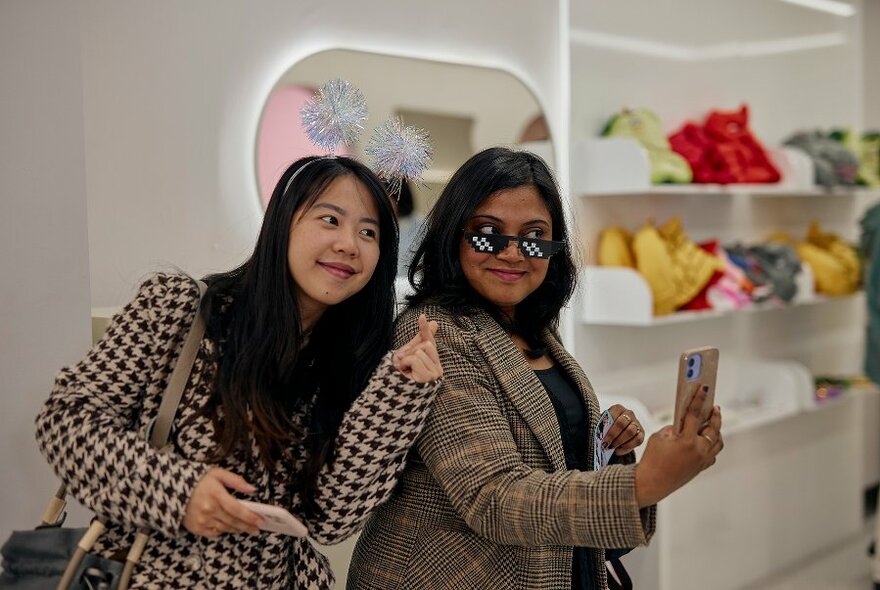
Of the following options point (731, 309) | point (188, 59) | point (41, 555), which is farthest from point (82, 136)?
point (731, 309)

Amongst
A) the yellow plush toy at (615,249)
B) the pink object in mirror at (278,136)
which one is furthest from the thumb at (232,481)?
the yellow plush toy at (615,249)

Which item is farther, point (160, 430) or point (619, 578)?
point (619, 578)

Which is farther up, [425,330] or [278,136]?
[278,136]

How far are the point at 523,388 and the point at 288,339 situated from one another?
460mm

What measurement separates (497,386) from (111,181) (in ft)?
4.02

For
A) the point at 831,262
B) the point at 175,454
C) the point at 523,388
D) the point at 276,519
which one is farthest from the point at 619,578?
the point at 831,262

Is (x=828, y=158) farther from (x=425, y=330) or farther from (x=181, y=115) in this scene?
(x=425, y=330)

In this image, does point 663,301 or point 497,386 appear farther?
point 663,301

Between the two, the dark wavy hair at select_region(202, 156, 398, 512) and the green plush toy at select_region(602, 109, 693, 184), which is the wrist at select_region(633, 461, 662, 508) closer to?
the dark wavy hair at select_region(202, 156, 398, 512)

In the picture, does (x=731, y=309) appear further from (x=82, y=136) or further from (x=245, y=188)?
(x=82, y=136)

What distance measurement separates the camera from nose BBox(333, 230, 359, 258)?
1727 mm

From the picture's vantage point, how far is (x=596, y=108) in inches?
156

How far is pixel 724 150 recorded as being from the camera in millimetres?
4227

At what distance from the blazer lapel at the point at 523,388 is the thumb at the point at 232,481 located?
0.53 meters
